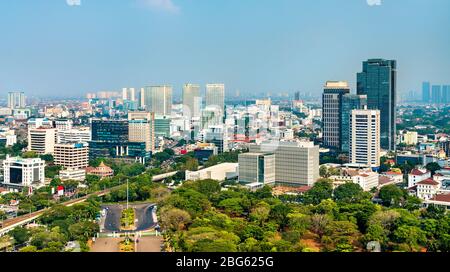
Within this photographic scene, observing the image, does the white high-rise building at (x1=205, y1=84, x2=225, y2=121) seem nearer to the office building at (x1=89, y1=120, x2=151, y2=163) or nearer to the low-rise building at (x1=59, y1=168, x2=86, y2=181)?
the office building at (x1=89, y1=120, x2=151, y2=163)

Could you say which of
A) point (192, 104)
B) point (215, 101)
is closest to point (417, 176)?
point (215, 101)

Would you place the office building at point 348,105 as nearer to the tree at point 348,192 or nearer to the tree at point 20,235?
the tree at point 348,192

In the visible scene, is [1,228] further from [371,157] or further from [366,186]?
[371,157]

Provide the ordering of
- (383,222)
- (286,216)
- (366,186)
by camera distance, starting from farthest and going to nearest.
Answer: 1. (366,186)
2. (286,216)
3. (383,222)

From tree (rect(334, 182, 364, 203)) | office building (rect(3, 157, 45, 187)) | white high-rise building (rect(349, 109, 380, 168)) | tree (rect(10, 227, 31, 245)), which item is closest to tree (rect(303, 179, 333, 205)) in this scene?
tree (rect(334, 182, 364, 203))
